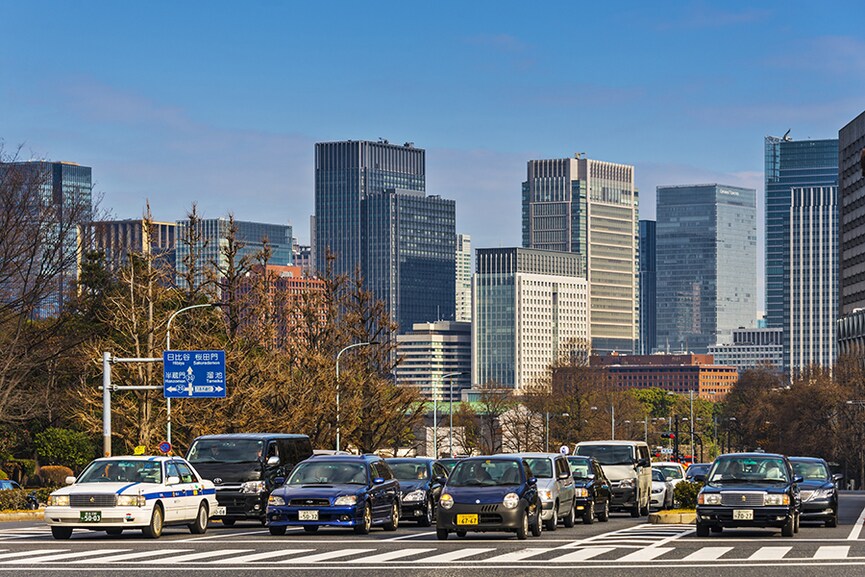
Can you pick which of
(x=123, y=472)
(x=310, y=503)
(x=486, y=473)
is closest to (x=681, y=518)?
(x=486, y=473)

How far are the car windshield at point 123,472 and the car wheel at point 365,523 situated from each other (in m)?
4.08

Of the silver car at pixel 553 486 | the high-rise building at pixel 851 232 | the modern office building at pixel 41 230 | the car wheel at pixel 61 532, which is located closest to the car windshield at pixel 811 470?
the silver car at pixel 553 486

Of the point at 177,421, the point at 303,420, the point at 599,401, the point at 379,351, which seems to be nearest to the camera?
the point at 177,421

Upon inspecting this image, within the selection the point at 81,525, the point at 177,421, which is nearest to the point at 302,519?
the point at 81,525

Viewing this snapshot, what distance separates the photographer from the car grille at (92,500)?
95.0 ft

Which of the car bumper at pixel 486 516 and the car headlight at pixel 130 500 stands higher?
the car headlight at pixel 130 500

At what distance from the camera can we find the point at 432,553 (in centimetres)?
2567

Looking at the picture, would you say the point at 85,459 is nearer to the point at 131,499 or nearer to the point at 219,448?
the point at 219,448

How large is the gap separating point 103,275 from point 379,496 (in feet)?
211

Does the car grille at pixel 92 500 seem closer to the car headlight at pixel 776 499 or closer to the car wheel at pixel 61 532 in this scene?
the car wheel at pixel 61 532

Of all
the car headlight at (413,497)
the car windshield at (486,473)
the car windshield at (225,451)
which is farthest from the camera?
the car headlight at (413,497)

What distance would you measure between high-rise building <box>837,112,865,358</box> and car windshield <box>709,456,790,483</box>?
463 ft

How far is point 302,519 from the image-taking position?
100 ft

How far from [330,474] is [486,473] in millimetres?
3690
